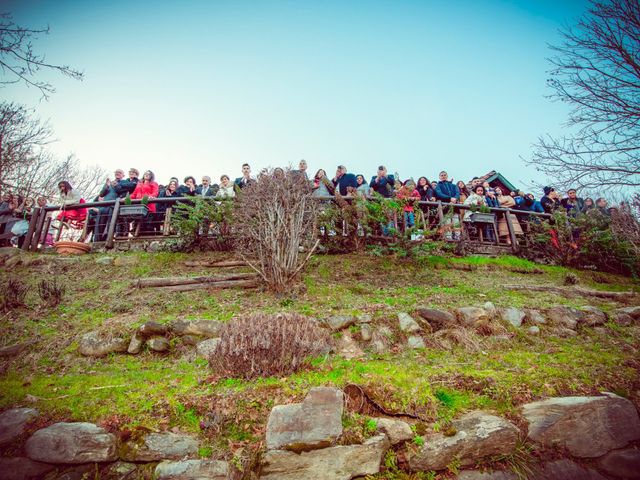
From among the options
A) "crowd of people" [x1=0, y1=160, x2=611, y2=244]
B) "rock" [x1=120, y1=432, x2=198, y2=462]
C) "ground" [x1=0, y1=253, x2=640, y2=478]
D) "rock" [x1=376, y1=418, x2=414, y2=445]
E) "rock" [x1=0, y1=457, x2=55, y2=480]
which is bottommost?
"rock" [x1=0, y1=457, x2=55, y2=480]

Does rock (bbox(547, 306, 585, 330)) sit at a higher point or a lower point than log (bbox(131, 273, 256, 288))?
lower

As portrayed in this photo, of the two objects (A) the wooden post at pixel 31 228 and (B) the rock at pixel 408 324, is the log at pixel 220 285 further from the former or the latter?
(A) the wooden post at pixel 31 228

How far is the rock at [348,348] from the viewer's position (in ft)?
13.8

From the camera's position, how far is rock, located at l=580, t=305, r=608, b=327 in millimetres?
5137

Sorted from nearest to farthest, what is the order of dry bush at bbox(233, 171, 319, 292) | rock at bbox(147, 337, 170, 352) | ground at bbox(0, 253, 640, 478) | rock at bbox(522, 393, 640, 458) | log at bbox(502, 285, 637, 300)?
rock at bbox(522, 393, 640, 458)
ground at bbox(0, 253, 640, 478)
rock at bbox(147, 337, 170, 352)
dry bush at bbox(233, 171, 319, 292)
log at bbox(502, 285, 637, 300)

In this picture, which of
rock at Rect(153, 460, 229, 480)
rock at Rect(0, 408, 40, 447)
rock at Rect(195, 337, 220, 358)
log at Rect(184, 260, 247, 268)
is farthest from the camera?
log at Rect(184, 260, 247, 268)

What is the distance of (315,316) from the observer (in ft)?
15.8

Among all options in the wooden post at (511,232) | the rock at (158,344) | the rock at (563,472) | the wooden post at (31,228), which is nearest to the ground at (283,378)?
the rock at (158,344)

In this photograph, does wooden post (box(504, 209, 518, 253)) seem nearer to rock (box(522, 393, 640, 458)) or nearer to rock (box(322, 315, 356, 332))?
rock (box(522, 393, 640, 458))

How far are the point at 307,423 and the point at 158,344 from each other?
106 inches

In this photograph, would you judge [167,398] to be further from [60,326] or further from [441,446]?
[60,326]

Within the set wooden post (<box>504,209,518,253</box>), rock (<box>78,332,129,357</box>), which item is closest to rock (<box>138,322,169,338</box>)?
rock (<box>78,332,129,357</box>)

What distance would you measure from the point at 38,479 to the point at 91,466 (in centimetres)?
38

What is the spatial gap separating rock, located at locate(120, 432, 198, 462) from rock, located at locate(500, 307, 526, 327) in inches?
191
